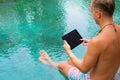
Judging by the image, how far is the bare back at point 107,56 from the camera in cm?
250

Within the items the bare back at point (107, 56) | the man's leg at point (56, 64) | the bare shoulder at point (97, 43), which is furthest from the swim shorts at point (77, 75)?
the bare shoulder at point (97, 43)

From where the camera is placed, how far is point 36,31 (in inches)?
237

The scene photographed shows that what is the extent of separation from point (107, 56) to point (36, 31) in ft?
11.7

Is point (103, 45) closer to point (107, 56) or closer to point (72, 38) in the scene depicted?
point (107, 56)

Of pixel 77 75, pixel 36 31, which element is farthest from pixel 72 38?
pixel 36 31

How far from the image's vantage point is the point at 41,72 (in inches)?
170

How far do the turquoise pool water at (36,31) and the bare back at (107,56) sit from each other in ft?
4.55

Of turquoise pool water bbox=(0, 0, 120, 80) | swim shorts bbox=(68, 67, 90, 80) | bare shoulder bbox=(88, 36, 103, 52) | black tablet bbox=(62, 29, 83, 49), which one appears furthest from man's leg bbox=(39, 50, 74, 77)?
bare shoulder bbox=(88, 36, 103, 52)

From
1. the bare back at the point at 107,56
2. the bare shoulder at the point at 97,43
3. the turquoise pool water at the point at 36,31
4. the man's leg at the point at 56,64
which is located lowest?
the bare back at the point at 107,56

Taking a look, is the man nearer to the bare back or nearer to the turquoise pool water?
the bare back

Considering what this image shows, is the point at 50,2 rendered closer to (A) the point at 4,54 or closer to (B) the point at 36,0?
(B) the point at 36,0

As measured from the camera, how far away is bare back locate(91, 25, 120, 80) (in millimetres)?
2498

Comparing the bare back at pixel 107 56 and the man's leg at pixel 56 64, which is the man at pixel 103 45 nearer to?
the bare back at pixel 107 56

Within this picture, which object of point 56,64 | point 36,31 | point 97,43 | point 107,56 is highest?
point 36,31
